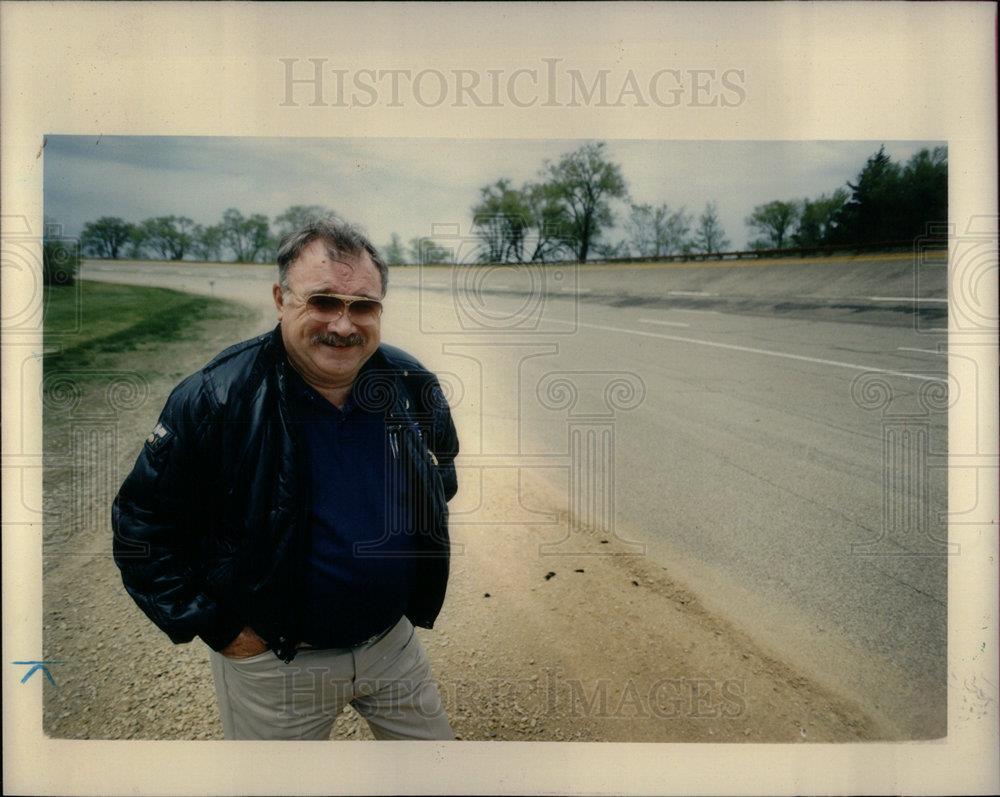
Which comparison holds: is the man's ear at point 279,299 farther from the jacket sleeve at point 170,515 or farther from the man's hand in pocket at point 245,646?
the man's hand in pocket at point 245,646

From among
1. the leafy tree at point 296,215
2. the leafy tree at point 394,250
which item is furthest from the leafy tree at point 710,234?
A: the leafy tree at point 296,215

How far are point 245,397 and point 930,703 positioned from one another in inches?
104

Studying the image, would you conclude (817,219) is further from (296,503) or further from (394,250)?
(296,503)

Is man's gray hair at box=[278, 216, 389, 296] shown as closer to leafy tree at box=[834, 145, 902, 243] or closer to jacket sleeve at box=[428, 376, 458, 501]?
jacket sleeve at box=[428, 376, 458, 501]

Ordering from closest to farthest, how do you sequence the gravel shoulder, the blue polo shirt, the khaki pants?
the blue polo shirt → the khaki pants → the gravel shoulder

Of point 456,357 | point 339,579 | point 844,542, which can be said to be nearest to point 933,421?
point 844,542

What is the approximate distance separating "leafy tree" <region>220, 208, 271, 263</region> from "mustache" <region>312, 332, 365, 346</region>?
0.84m

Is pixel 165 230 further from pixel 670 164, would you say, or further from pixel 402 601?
pixel 670 164

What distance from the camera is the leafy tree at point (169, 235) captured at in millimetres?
2549

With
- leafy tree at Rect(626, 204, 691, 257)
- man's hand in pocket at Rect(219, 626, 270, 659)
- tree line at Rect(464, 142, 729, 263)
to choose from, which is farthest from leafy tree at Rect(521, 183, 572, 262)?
man's hand in pocket at Rect(219, 626, 270, 659)

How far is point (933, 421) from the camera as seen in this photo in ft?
8.54

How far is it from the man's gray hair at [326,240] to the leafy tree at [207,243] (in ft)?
2.52

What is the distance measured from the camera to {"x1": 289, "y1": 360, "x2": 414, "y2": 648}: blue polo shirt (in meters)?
1.88

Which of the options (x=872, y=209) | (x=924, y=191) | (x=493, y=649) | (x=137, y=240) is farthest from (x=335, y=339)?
(x=924, y=191)
